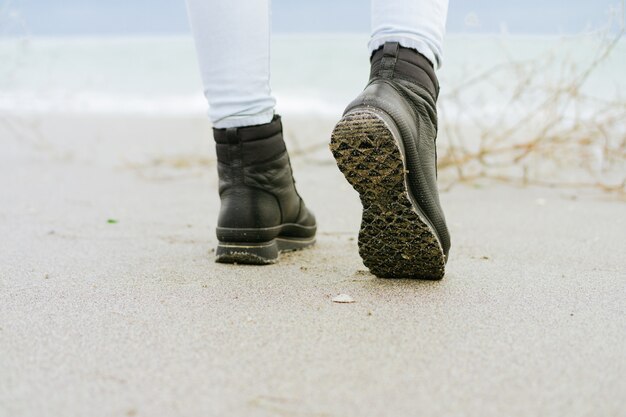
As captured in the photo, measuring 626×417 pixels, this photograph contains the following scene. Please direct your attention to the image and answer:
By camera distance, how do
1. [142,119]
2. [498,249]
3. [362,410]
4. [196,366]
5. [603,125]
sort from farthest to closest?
1. [142,119]
2. [603,125]
3. [498,249]
4. [196,366]
5. [362,410]

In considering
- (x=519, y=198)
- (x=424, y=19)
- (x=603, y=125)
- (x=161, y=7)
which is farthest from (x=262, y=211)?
(x=161, y=7)

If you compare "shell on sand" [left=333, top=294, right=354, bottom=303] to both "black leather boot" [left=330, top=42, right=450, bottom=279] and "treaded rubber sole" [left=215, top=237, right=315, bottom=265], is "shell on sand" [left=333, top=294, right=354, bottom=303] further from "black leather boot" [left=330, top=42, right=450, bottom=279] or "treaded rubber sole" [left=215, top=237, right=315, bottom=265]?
"treaded rubber sole" [left=215, top=237, right=315, bottom=265]

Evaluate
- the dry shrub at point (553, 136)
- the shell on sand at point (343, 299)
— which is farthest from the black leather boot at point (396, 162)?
the dry shrub at point (553, 136)

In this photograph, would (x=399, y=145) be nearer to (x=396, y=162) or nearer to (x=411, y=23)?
(x=396, y=162)

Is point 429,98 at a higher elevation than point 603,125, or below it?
higher

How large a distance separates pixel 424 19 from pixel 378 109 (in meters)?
0.23

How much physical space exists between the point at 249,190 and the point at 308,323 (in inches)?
20.1

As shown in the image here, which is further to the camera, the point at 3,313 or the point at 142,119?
the point at 142,119

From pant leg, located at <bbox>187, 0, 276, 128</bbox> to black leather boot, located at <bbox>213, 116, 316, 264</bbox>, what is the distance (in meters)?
0.07

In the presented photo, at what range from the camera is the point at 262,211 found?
1585 millimetres

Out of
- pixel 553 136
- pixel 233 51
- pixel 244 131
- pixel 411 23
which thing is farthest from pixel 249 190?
pixel 553 136

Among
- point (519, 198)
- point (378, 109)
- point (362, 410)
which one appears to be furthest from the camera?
point (519, 198)

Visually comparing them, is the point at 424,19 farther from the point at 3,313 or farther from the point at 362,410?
the point at 3,313

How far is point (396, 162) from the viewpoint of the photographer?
3.89 ft
